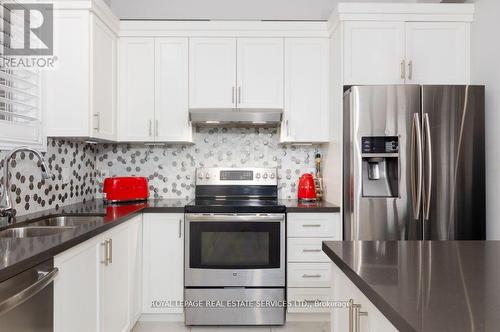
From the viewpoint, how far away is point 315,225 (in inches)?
113

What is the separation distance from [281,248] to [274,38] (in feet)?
5.45

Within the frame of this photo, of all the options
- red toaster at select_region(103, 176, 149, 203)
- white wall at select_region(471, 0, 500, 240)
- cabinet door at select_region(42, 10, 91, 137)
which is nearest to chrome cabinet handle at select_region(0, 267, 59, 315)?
cabinet door at select_region(42, 10, 91, 137)

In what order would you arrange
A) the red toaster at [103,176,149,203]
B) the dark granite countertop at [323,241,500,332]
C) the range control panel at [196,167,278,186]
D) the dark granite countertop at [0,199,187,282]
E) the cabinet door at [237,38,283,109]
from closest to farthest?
the dark granite countertop at [323,241,500,332]
the dark granite countertop at [0,199,187,282]
the red toaster at [103,176,149,203]
the cabinet door at [237,38,283,109]
the range control panel at [196,167,278,186]

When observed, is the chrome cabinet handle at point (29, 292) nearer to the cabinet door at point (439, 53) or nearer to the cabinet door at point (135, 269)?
the cabinet door at point (135, 269)

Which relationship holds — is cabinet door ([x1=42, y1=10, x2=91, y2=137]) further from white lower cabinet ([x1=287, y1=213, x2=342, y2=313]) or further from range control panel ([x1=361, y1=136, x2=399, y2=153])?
range control panel ([x1=361, y1=136, x2=399, y2=153])

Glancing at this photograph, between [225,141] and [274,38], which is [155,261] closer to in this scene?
[225,141]

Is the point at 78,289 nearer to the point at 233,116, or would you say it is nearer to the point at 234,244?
the point at 234,244

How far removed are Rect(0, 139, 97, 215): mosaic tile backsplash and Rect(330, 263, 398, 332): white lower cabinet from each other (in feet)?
6.15

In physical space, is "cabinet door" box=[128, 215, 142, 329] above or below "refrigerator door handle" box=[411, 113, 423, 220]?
below

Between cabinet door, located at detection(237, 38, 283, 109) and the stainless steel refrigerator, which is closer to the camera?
the stainless steel refrigerator

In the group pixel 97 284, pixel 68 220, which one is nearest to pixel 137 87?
pixel 68 220

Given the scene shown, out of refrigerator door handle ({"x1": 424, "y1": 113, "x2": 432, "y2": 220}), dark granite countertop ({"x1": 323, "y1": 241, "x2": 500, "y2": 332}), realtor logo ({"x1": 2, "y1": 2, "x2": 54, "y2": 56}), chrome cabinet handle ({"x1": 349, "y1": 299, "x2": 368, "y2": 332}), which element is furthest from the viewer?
refrigerator door handle ({"x1": 424, "y1": 113, "x2": 432, "y2": 220})

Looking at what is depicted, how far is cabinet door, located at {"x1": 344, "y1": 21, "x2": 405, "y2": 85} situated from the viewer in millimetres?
2865

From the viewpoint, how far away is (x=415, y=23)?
290 cm
